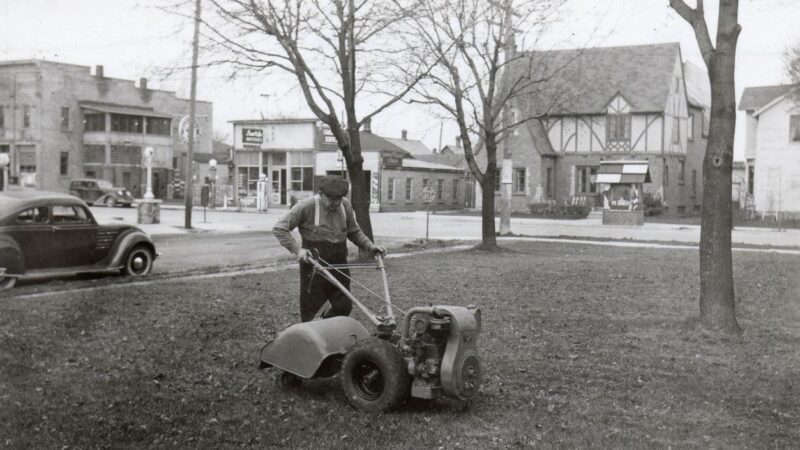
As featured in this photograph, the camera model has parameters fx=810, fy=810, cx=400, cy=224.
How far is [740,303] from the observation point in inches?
470

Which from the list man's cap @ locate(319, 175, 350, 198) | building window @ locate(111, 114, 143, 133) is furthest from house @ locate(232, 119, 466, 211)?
man's cap @ locate(319, 175, 350, 198)

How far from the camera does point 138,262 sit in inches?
566

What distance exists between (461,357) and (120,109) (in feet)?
219

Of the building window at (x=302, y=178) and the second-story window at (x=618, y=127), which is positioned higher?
the second-story window at (x=618, y=127)

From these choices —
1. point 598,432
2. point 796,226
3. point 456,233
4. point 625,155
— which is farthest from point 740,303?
point 625,155

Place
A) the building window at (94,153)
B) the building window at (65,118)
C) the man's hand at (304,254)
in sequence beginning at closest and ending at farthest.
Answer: the man's hand at (304,254)
the building window at (65,118)
the building window at (94,153)

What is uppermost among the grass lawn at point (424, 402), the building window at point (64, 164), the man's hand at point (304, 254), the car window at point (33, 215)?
the building window at point (64, 164)

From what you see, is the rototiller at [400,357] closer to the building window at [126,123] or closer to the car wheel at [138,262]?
the car wheel at [138,262]

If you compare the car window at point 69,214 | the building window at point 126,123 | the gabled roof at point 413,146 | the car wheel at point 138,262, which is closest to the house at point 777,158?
the gabled roof at point 413,146

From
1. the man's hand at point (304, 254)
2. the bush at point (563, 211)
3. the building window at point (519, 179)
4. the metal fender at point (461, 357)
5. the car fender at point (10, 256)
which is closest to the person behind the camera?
the metal fender at point (461, 357)

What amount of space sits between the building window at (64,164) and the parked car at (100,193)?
1324 cm

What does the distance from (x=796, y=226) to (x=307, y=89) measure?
2623 cm

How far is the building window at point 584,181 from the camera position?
47.7 metres

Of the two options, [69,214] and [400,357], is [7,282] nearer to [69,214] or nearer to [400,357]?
[69,214]
